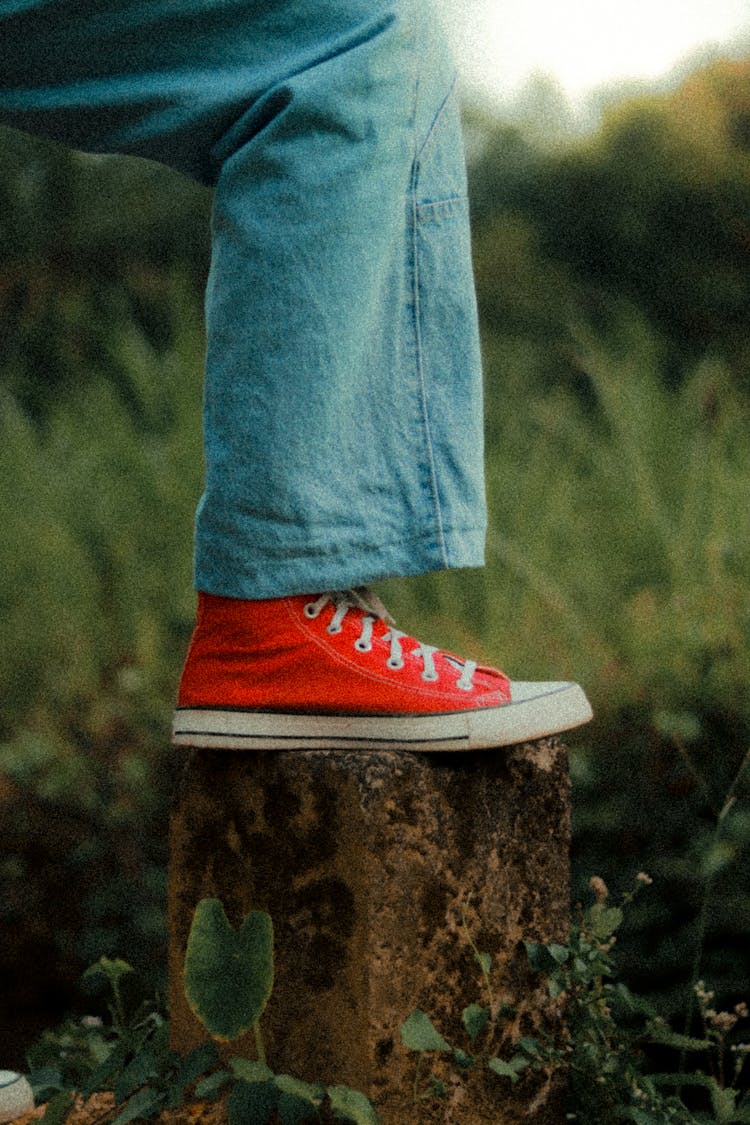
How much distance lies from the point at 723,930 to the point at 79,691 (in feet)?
4.86

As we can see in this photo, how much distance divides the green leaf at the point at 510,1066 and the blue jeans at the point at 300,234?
21.6 inches

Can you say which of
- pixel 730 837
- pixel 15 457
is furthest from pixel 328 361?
pixel 15 457

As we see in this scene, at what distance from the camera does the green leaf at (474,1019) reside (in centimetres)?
148

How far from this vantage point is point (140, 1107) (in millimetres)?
1538

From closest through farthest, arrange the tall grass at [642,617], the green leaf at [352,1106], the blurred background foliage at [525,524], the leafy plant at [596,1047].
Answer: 1. the green leaf at [352,1106]
2. the leafy plant at [596,1047]
3. the tall grass at [642,617]
4. the blurred background foliage at [525,524]

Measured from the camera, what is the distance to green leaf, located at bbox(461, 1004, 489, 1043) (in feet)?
4.85

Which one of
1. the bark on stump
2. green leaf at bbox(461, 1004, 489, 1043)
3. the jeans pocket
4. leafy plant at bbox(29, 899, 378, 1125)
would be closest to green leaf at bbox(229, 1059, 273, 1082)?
leafy plant at bbox(29, 899, 378, 1125)

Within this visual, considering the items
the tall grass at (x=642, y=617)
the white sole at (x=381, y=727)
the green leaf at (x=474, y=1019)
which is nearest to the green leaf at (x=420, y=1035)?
the green leaf at (x=474, y=1019)

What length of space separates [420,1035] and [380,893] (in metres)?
0.16

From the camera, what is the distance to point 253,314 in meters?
1.42

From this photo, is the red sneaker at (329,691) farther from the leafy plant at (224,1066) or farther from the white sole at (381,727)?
the leafy plant at (224,1066)

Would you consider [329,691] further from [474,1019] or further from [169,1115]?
[169,1115]

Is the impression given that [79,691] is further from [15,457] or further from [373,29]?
[373,29]

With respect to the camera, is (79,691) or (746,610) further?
(79,691)
